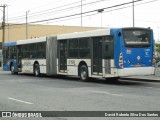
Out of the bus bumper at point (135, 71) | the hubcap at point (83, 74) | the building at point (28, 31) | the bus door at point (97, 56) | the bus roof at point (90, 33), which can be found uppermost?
the building at point (28, 31)

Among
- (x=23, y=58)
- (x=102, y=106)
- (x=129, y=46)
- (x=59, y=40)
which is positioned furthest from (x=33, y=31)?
(x=102, y=106)

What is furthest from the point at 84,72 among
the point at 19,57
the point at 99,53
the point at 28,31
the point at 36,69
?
the point at 28,31

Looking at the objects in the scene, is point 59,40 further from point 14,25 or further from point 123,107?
point 14,25

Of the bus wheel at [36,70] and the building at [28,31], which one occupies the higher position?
the building at [28,31]

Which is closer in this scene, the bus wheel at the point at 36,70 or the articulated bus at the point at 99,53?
the articulated bus at the point at 99,53

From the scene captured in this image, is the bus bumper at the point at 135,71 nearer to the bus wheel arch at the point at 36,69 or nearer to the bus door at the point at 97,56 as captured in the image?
the bus door at the point at 97,56

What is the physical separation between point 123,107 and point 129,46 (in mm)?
9753

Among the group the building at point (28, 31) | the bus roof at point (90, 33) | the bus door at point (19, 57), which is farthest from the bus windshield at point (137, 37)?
the building at point (28, 31)

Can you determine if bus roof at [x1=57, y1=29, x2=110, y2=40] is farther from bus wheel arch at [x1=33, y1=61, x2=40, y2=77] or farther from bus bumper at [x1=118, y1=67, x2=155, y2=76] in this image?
bus wheel arch at [x1=33, y1=61, x2=40, y2=77]

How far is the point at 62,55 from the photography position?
26.6 metres

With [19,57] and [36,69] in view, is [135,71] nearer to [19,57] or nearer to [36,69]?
[36,69]

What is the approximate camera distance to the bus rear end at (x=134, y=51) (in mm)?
20812

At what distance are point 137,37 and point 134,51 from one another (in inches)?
32.7

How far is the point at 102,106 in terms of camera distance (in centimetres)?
1207
